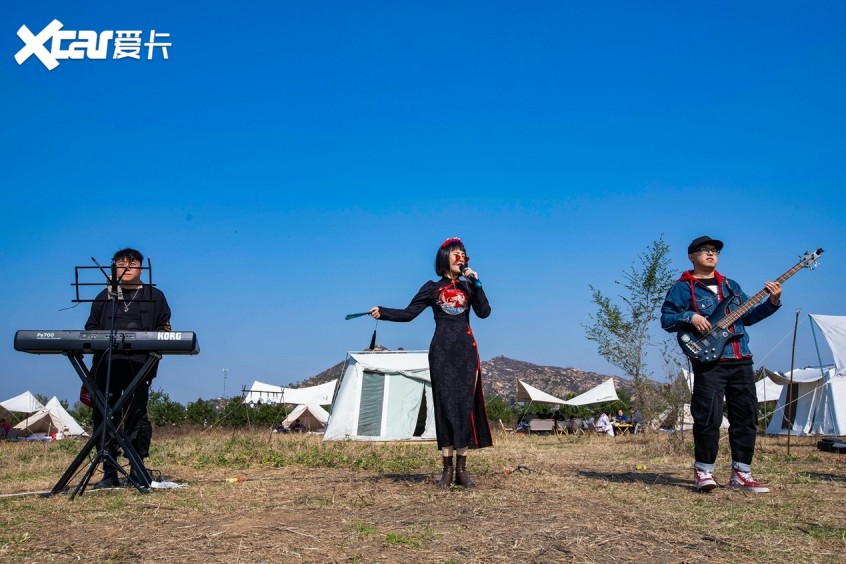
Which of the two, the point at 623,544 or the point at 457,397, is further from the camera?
the point at 457,397

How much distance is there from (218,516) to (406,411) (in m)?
14.3

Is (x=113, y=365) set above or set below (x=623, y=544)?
above

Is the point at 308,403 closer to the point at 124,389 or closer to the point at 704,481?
the point at 124,389

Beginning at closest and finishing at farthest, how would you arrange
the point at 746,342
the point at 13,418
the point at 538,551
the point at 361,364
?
the point at 538,551, the point at 746,342, the point at 361,364, the point at 13,418

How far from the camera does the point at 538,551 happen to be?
121 inches

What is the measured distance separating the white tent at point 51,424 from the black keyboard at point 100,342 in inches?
873

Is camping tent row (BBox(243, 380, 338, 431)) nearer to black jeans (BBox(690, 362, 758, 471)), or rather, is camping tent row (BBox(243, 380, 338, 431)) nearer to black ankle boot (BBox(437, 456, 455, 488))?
black ankle boot (BBox(437, 456, 455, 488))

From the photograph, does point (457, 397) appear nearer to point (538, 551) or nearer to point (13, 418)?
point (538, 551)

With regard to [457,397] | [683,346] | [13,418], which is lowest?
[13,418]

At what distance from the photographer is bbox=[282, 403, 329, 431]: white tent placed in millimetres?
33562

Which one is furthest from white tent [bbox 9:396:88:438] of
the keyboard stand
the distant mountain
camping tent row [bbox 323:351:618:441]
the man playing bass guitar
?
the distant mountain

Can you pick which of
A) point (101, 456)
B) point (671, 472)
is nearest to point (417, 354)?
point (671, 472)

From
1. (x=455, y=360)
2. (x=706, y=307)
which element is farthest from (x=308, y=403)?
(x=706, y=307)

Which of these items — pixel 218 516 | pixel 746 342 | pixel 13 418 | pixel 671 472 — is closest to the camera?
pixel 218 516
